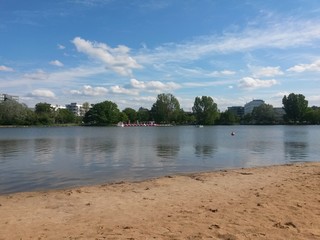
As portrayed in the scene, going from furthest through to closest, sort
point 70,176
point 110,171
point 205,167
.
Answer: point 205,167
point 110,171
point 70,176

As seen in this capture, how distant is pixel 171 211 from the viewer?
1129 centimetres

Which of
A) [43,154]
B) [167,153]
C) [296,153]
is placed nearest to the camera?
[43,154]

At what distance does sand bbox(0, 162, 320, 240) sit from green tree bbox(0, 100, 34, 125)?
571 feet

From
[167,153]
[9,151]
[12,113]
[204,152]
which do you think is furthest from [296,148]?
[12,113]

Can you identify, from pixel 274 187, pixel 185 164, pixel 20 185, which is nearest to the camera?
pixel 274 187

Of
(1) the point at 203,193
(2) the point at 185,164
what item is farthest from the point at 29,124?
(1) the point at 203,193

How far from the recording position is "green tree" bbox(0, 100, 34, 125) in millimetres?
175375

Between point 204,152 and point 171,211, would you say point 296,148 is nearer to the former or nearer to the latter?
point 204,152

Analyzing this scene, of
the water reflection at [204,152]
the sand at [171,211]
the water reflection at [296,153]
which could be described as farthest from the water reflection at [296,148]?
the sand at [171,211]

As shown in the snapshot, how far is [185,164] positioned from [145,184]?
1060 centimetres

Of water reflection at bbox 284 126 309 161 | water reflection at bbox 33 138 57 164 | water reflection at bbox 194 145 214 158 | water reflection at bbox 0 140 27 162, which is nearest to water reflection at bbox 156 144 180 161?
water reflection at bbox 194 145 214 158

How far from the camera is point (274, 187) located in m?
15.5

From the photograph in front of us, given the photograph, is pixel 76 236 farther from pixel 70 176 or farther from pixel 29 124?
pixel 29 124

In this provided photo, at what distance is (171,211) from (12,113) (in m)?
181
